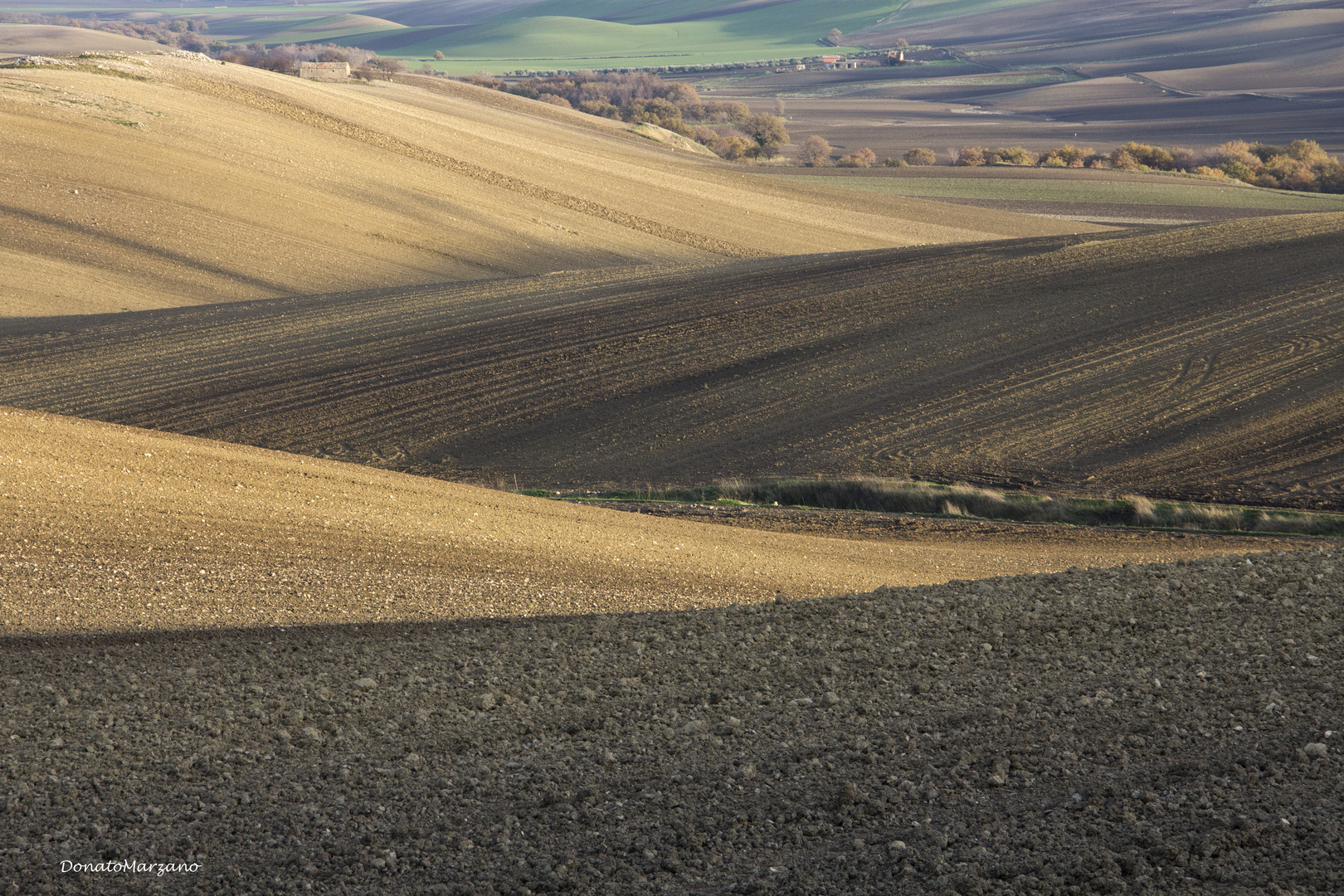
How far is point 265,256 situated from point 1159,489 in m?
29.7

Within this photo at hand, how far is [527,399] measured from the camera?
975 inches

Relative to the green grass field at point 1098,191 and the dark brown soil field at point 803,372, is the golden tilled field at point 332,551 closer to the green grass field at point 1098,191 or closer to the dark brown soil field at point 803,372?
the dark brown soil field at point 803,372

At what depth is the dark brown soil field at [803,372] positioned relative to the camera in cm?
2114

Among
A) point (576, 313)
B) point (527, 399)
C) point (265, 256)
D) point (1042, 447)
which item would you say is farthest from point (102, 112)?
point (1042, 447)

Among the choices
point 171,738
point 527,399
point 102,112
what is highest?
point 102,112

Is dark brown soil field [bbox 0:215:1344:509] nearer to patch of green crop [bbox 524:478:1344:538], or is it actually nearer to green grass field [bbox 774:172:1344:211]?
patch of green crop [bbox 524:478:1344:538]

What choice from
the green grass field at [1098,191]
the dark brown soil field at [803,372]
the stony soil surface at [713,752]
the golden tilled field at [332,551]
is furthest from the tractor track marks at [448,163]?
the stony soil surface at [713,752]

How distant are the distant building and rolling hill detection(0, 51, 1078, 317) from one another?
1672 centimetres

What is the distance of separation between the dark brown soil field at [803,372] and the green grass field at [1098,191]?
99.3ft

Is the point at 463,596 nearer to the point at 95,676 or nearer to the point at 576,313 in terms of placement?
the point at 95,676

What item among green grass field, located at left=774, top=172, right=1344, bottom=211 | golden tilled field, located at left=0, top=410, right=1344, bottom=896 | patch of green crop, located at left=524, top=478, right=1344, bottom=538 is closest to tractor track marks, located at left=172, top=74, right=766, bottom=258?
green grass field, located at left=774, top=172, right=1344, bottom=211

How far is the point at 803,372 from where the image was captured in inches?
1030

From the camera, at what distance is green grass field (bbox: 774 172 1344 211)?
6297cm

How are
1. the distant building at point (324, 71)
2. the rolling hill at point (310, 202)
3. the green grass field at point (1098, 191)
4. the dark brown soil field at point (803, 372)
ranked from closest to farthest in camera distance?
the dark brown soil field at point (803, 372) < the rolling hill at point (310, 202) < the green grass field at point (1098, 191) < the distant building at point (324, 71)
